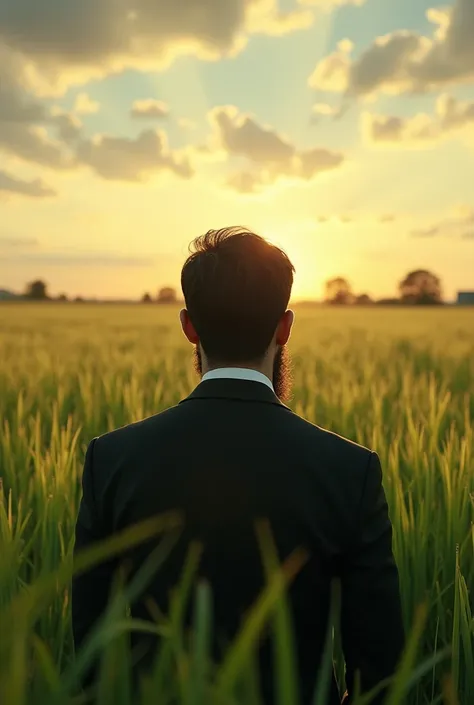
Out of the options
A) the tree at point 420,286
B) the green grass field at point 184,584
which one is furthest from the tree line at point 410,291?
the green grass field at point 184,584

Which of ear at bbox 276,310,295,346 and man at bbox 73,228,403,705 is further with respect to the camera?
ear at bbox 276,310,295,346

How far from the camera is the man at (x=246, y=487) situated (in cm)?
108

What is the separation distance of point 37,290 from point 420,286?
41706mm

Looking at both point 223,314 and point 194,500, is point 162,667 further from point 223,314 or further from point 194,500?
point 223,314

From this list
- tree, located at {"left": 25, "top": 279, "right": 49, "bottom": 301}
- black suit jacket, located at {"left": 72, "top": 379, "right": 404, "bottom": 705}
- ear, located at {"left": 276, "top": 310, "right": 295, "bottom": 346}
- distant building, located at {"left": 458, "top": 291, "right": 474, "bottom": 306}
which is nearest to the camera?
black suit jacket, located at {"left": 72, "top": 379, "right": 404, "bottom": 705}

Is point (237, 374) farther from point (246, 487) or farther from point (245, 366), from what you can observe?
point (246, 487)

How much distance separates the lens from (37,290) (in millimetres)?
66438

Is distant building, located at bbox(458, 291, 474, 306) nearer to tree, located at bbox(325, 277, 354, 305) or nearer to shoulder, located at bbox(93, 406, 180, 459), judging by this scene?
tree, located at bbox(325, 277, 354, 305)

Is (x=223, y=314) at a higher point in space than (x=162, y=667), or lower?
higher

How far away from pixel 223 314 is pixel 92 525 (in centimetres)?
45

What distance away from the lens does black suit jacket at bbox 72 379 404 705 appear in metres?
1.08

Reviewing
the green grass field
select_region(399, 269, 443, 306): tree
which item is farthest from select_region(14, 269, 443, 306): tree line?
the green grass field

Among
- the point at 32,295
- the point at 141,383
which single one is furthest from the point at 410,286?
the point at 141,383

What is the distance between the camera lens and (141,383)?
15.7 feet
